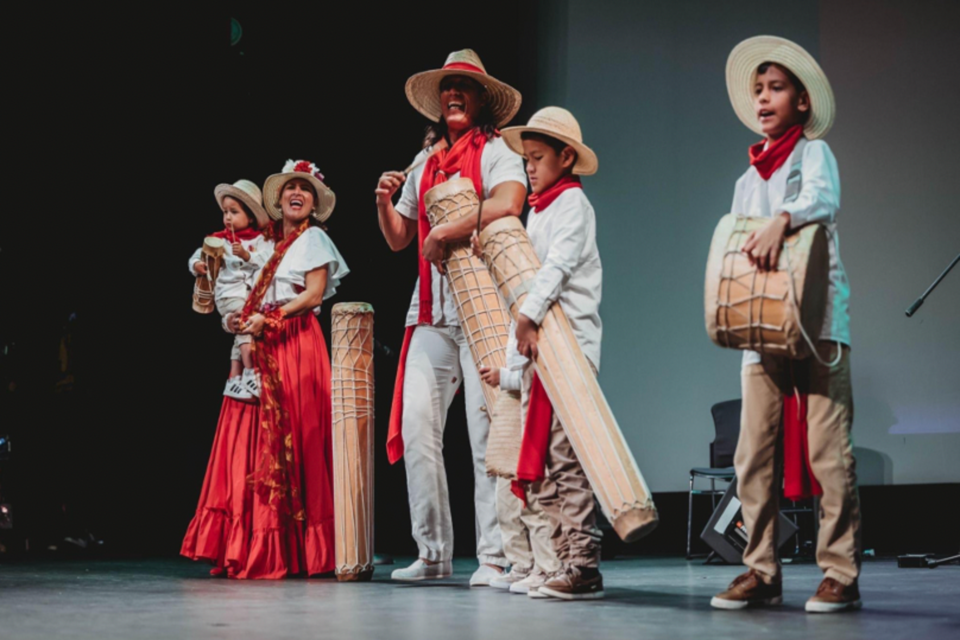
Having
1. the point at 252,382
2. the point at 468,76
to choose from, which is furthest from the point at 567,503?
the point at 252,382

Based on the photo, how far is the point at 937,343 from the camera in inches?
245

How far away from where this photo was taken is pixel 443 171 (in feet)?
13.5

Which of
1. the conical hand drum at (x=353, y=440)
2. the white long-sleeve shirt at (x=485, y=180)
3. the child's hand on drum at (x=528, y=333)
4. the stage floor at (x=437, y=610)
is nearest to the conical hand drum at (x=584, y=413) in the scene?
the child's hand on drum at (x=528, y=333)

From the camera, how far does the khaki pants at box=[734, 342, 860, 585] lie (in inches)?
111

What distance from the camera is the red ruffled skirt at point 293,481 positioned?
4.44m

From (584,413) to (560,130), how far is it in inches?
36.0

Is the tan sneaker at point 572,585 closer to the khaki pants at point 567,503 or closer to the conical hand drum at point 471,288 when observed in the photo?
the khaki pants at point 567,503

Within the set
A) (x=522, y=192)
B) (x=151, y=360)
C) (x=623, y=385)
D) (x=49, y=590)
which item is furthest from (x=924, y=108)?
(x=49, y=590)

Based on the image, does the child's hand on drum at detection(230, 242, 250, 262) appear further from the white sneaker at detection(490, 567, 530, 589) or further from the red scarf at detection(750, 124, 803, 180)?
the red scarf at detection(750, 124, 803, 180)

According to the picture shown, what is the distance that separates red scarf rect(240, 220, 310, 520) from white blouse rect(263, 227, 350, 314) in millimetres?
137

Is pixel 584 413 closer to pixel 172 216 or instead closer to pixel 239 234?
pixel 239 234

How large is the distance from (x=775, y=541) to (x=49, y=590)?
7.97 feet

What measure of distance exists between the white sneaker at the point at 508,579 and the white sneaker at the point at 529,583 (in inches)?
6.2

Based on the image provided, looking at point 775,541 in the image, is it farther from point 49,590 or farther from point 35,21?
point 35,21
